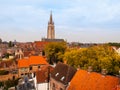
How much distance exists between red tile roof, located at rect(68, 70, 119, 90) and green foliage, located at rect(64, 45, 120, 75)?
10.5 metres

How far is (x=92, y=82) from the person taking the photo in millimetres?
29219

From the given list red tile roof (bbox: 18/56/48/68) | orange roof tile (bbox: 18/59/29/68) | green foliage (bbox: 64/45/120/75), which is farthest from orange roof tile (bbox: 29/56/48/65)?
green foliage (bbox: 64/45/120/75)

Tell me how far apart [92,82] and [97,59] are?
17710mm

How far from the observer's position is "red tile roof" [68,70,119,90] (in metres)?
27.1

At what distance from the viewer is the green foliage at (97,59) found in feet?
138

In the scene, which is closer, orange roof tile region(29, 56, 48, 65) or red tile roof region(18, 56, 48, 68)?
red tile roof region(18, 56, 48, 68)

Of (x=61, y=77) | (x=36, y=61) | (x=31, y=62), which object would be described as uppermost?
(x=61, y=77)

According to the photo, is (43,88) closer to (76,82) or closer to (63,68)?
(63,68)

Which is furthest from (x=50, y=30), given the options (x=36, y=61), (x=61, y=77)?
(x=61, y=77)

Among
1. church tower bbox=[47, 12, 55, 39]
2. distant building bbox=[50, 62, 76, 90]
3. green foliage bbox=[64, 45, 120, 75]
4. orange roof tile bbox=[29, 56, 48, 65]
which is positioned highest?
church tower bbox=[47, 12, 55, 39]

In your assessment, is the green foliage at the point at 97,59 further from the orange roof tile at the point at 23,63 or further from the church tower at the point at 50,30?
the church tower at the point at 50,30

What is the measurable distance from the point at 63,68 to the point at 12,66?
1269 inches

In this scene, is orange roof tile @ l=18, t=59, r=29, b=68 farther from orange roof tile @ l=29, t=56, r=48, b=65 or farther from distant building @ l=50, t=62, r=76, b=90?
distant building @ l=50, t=62, r=76, b=90

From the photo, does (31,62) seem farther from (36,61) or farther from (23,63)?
(23,63)
